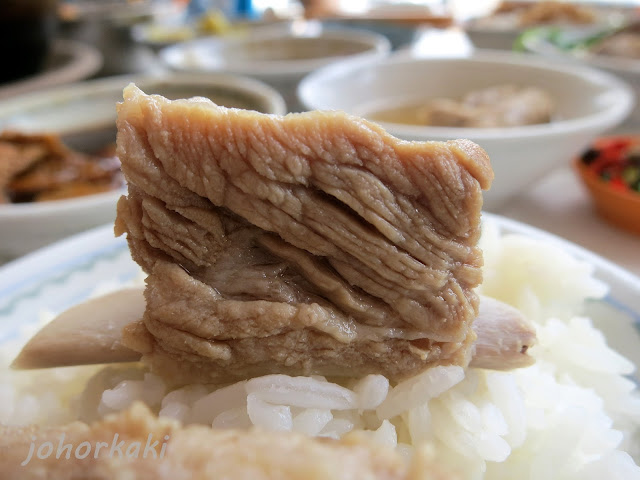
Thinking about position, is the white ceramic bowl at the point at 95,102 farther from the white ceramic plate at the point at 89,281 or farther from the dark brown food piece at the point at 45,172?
the white ceramic plate at the point at 89,281

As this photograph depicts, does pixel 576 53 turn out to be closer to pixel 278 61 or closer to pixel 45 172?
pixel 278 61

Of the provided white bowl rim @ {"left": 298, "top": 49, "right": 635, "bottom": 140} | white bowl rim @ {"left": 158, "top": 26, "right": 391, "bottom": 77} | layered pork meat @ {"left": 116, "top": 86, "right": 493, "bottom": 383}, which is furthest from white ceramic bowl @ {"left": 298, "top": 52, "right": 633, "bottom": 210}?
layered pork meat @ {"left": 116, "top": 86, "right": 493, "bottom": 383}

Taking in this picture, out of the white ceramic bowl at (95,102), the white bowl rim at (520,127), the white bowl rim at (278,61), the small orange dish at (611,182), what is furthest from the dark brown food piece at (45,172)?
the small orange dish at (611,182)

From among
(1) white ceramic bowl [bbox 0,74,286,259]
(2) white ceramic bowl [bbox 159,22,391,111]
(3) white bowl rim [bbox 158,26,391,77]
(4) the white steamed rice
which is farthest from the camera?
(2) white ceramic bowl [bbox 159,22,391,111]

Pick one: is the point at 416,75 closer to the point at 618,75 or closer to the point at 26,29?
the point at 618,75

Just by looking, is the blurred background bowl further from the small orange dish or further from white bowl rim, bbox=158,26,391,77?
white bowl rim, bbox=158,26,391,77

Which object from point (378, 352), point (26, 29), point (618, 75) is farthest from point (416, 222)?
point (26, 29)
